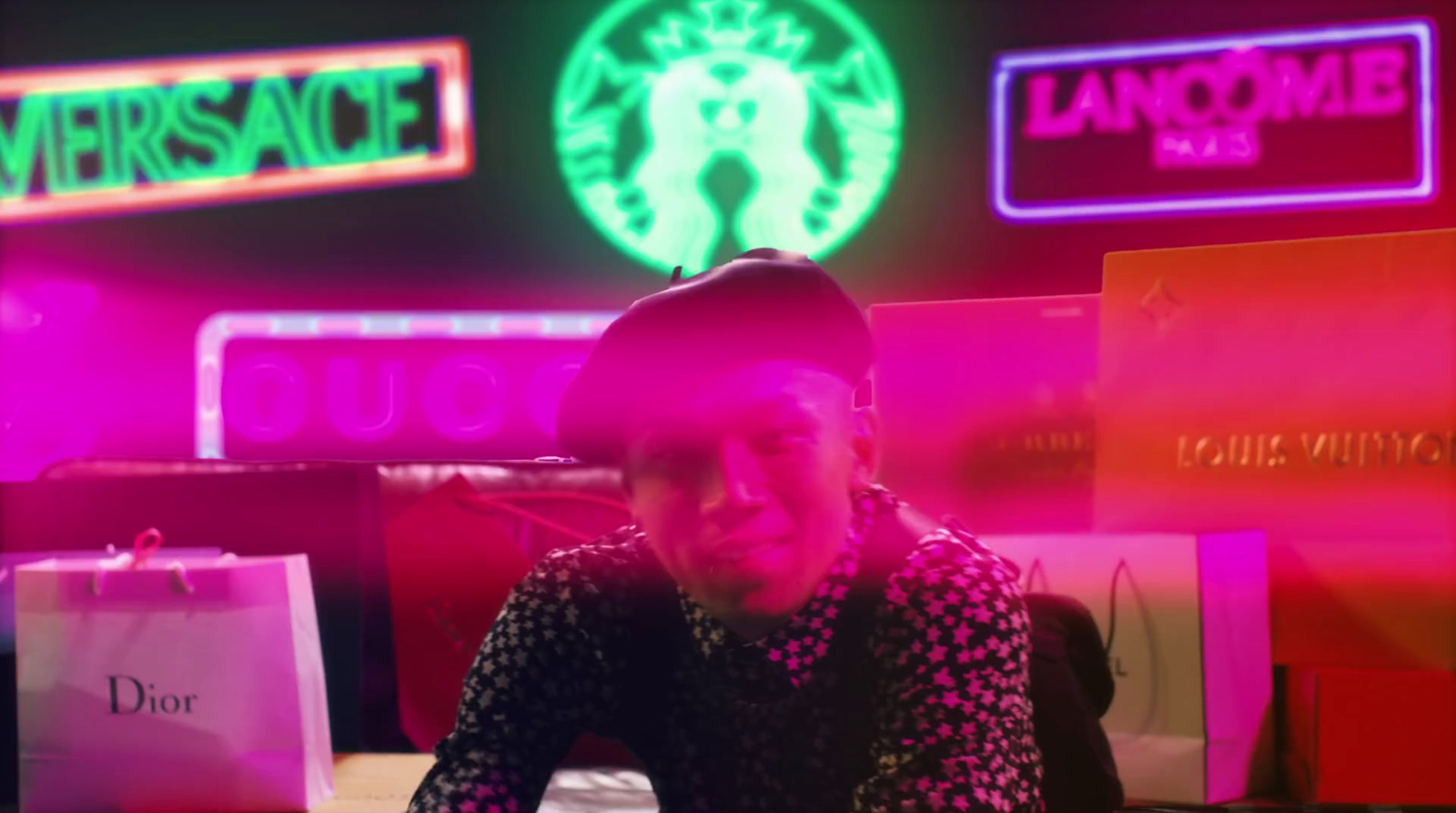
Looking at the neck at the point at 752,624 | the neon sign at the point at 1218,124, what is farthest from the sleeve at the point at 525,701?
the neon sign at the point at 1218,124

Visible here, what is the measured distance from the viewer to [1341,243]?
4.48 ft

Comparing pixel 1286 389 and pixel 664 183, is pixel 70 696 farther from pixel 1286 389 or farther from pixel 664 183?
pixel 664 183

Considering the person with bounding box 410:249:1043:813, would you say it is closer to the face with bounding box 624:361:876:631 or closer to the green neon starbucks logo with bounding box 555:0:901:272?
the face with bounding box 624:361:876:631

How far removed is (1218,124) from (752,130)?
1412 mm

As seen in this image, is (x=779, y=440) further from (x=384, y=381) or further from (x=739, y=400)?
(x=384, y=381)

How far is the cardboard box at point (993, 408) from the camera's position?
154cm

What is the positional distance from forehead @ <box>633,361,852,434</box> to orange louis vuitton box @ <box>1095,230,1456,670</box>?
2.23 ft

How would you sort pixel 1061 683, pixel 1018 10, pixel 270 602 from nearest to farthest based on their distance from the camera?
pixel 1061 683, pixel 270 602, pixel 1018 10

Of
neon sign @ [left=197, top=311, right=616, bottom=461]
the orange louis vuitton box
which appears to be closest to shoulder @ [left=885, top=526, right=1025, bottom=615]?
the orange louis vuitton box

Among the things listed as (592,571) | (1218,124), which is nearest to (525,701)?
(592,571)

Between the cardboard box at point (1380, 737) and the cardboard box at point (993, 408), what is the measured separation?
34cm

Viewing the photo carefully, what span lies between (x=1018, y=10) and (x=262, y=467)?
3108mm

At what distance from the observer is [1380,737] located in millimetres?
1305

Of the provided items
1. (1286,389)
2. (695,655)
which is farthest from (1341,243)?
(695,655)
